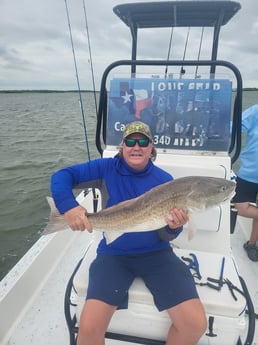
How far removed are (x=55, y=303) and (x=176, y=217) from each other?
6.37 feet

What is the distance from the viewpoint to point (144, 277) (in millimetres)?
2482

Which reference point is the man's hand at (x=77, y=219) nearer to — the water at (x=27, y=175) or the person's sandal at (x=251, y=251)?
the person's sandal at (x=251, y=251)

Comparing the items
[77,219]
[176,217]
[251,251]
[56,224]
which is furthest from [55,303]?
[251,251]

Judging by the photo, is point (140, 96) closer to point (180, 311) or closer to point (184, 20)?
point (184, 20)

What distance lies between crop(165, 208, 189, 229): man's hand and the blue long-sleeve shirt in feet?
0.88

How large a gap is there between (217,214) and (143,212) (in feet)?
Answer: 4.12

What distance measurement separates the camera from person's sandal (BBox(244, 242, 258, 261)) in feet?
13.7

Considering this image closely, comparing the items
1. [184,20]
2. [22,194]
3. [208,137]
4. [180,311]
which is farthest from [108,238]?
[22,194]

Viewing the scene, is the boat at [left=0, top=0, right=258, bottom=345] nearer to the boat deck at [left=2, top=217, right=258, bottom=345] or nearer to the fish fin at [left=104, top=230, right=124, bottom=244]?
the boat deck at [left=2, top=217, right=258, bottom=345]

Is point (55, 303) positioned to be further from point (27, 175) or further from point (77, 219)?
point (27, 175)

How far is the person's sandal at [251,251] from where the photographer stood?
4184 mm

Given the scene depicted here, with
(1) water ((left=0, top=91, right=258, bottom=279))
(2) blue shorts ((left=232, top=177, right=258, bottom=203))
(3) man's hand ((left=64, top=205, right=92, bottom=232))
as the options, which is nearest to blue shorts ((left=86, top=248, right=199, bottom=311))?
(3) man's hand ((left=64, top=205, right=92, bottom=232))

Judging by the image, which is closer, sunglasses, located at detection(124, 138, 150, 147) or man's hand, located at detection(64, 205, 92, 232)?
man's hand, located at detection(64, 205, 92, 232)

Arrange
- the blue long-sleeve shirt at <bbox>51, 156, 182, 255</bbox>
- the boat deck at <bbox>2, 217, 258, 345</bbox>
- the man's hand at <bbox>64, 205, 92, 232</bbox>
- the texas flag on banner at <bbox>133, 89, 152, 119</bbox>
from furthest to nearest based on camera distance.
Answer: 1. the texas flag on banner at <bbox>133, 89, 152, 119</bbox>
2. the boat deck at <bbox>2, 217, 258, 345</bbox>
3. the blue long-sleeve shirt at <bbox>51, 156, 182, 255</bbox>
4. the man's hand at <bbox>64, 205, 92, 232</bbox>
